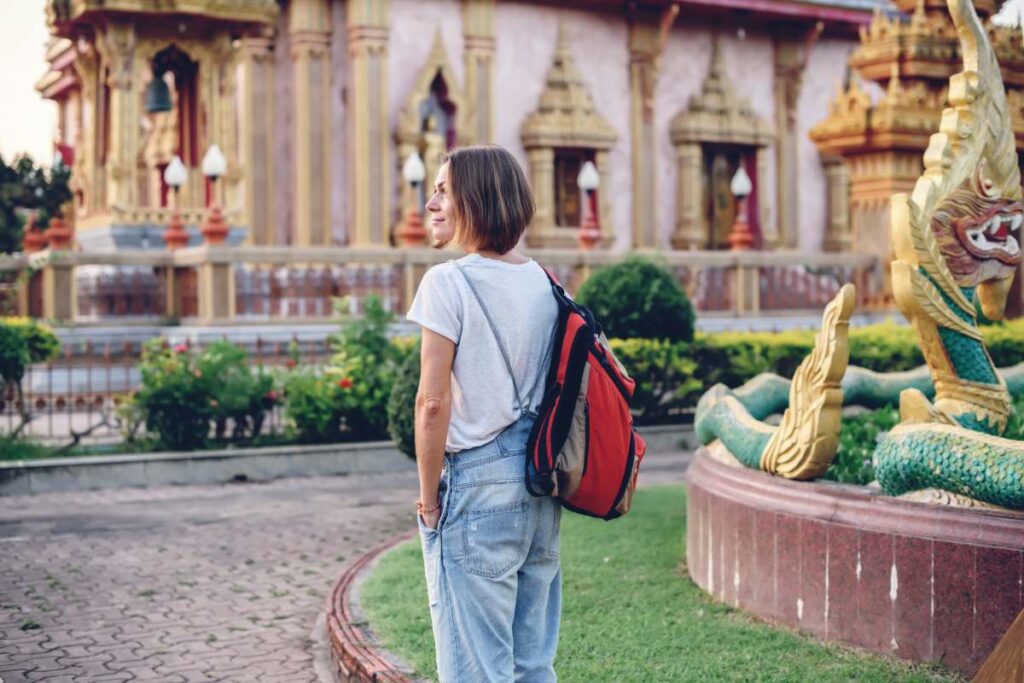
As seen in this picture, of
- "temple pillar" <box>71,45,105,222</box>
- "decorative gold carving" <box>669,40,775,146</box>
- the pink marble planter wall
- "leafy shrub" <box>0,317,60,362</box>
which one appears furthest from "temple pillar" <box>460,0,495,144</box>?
the pink marble planter wall

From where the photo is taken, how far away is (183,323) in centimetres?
1728

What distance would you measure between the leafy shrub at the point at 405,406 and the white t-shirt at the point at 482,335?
556cm

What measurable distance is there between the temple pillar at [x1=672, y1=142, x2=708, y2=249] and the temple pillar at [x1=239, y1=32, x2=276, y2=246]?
7.52m

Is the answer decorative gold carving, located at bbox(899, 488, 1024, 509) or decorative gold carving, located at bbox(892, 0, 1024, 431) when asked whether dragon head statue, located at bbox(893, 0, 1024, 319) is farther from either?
decorative gold carving, located at bbox(899, 488, 1024, 509)

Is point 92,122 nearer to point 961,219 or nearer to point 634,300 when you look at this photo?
point 634,300

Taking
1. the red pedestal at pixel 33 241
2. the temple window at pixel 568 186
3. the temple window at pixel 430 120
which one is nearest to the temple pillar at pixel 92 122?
the red pedestal at pixel 33 241

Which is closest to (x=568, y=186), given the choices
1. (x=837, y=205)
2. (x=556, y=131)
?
(x=556, y=131)

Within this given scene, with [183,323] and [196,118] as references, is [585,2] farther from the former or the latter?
[183,323]

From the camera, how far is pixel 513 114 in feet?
77.5

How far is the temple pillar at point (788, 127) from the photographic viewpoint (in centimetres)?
2623

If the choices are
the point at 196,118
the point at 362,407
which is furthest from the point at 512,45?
the point at 362,407

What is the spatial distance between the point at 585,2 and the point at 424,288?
2129 cm

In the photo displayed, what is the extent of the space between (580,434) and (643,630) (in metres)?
2.48

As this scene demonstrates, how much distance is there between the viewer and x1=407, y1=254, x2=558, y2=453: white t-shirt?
3744 mm
